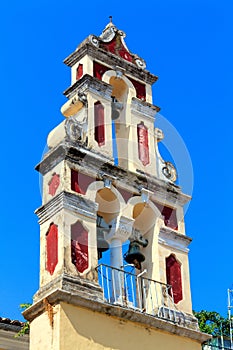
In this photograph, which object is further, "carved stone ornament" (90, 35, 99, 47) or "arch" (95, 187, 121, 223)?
"carved stone ornament" (90, 35, 99, 47)

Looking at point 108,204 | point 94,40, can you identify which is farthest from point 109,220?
point 94,40

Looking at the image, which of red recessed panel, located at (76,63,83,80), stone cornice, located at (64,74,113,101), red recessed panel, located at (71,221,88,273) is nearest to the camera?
red recessed panel, located at (71,221,88,273)

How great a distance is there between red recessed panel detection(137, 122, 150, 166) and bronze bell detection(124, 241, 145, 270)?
63.2 inches

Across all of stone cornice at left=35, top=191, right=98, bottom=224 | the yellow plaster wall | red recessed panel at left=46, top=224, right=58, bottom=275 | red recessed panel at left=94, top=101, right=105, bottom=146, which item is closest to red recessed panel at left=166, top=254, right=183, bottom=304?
the yellow plaster wall

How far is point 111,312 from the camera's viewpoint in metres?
13.6

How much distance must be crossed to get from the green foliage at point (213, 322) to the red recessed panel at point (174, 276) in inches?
165

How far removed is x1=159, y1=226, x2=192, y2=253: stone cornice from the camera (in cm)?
1546

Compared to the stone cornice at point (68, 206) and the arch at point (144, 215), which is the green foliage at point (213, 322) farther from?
the stone cornice at point (68, 206)

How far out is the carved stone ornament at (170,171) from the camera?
53.5ft

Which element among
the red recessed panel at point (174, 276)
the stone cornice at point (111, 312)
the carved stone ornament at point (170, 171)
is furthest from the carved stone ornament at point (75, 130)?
the stone cornice at point (111, 312)

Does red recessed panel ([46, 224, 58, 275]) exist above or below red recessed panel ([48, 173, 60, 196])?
below

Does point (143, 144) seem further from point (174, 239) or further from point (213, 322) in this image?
point (213, 322)

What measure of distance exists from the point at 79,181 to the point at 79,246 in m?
1.19

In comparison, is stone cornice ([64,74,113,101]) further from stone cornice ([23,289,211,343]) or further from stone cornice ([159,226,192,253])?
stone cornice ([23,289,211,343])
